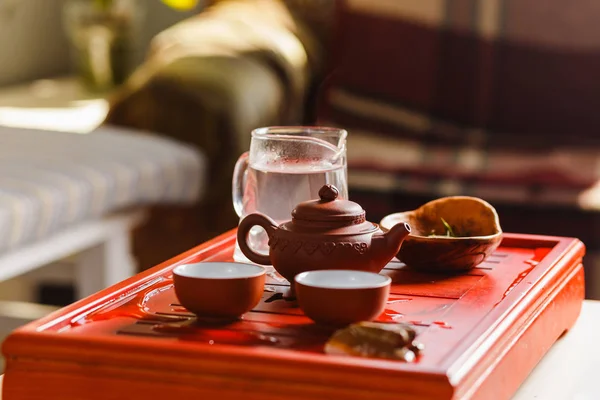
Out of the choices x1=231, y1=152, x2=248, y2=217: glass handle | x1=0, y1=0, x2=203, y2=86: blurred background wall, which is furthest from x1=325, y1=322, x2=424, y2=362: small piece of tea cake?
x1=0, y1=0, x2=203, y2=86: blurred background wall

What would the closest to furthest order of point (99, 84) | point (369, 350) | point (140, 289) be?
point (369, 350) < point (140, 289) < point (99, 84)

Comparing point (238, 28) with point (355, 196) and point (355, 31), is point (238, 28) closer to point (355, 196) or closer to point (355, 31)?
point (355, 31)

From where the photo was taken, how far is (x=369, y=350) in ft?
2.75

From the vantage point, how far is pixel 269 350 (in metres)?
0.85

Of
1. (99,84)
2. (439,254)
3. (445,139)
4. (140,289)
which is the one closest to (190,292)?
(140,289)

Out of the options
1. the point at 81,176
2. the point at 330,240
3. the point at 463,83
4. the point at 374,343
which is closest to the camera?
the point at 374,343

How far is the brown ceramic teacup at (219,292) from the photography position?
93cm

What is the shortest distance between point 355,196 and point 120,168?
47 cm

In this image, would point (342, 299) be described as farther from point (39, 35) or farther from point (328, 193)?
point (39, 35)

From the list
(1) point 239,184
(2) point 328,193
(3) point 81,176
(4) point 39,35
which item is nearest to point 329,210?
(2) point 328,193

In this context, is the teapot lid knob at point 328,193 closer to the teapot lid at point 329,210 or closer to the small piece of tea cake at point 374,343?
the teapot lid at point 329,210

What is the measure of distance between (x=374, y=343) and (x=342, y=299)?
0.19 feet

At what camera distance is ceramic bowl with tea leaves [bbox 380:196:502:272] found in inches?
44.4

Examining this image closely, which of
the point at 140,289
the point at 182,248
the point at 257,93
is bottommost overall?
the point at 182,248
